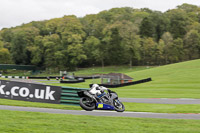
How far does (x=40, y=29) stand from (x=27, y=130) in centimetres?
10281

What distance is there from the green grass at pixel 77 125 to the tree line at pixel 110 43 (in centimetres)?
7272

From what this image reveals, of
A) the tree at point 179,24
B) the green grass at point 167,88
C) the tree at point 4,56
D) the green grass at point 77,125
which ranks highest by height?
the tree at point 179,24

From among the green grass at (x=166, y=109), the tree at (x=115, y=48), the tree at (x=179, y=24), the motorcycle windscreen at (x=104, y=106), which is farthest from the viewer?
the tree at (x=179, y=24)

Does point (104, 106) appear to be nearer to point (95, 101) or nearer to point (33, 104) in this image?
point (95, 101)

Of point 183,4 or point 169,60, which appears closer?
point 169,60

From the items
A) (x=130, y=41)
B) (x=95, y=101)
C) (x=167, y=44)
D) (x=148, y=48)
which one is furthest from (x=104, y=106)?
(x=167, y=44)

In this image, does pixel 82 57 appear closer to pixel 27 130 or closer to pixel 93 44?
pixel 93 44

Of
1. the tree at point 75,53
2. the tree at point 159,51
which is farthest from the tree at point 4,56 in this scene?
the tree at point 159,51

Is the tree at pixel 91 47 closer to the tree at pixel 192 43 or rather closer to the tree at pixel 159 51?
the tree at pixel 159 51

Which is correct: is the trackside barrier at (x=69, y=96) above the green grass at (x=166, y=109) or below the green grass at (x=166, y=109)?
above

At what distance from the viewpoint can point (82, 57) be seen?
85.1m

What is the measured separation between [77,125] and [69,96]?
5.37 m

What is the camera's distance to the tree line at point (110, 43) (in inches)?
3260

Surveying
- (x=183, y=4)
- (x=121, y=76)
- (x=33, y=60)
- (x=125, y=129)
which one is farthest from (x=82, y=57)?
(x=125, y=129)
